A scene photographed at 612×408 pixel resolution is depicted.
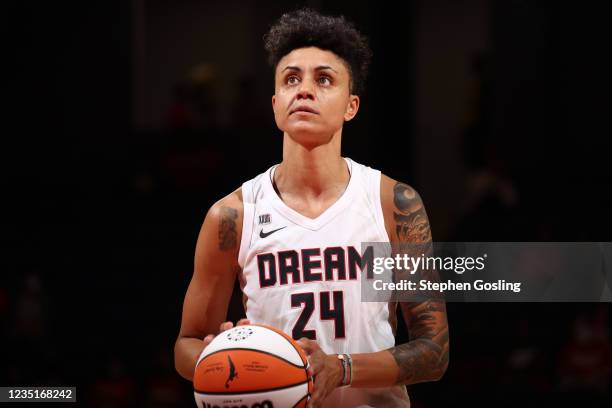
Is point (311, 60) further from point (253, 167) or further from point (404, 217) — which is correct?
point (253, 167)

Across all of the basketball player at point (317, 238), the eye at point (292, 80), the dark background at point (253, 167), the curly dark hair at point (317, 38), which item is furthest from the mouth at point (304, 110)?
the dark background at point (253, 167)

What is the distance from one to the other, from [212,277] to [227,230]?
0.18 meters

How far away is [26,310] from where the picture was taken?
5898mm

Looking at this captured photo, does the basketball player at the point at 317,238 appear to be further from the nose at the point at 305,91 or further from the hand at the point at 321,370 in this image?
the hand at the point at 321,370

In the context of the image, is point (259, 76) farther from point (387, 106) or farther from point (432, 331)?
point (432, 331)

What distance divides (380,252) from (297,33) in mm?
867

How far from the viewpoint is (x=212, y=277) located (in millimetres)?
3432

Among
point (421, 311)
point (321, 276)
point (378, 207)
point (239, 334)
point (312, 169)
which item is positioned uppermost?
point (312, 169)

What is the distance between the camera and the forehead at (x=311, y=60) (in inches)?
133

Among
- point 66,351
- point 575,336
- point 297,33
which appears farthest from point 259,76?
point 297,33

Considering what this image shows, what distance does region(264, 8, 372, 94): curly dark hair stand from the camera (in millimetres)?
3434

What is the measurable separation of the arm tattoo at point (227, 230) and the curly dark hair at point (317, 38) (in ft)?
1.97

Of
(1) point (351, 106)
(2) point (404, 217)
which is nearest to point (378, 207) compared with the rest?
(2) point (404, 217)

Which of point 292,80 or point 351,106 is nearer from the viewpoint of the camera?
point 292,80
